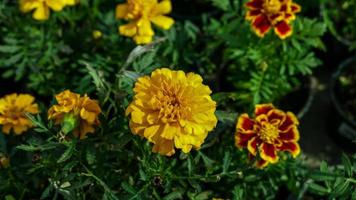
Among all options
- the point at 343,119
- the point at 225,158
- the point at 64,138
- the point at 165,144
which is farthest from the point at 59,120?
the point at 343,119

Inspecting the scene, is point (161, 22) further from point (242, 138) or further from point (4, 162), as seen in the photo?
point (4, 162)

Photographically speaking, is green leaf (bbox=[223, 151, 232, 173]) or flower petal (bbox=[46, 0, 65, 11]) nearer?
green leaf (bbox=[223, 151, 232, 173])

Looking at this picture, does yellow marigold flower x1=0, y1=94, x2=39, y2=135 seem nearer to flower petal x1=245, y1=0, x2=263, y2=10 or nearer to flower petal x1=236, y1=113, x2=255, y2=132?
flower petal x1=236, y1=113, x2=255, y2=132

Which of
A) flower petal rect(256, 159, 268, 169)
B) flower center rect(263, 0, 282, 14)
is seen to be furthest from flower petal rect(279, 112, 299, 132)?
flower center rect(263, 0, 282, 14)

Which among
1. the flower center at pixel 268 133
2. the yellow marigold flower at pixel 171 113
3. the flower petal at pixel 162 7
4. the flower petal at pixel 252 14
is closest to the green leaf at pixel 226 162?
the flower center at pixel 268 133


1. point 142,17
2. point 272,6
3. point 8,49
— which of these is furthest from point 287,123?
point 8,49
